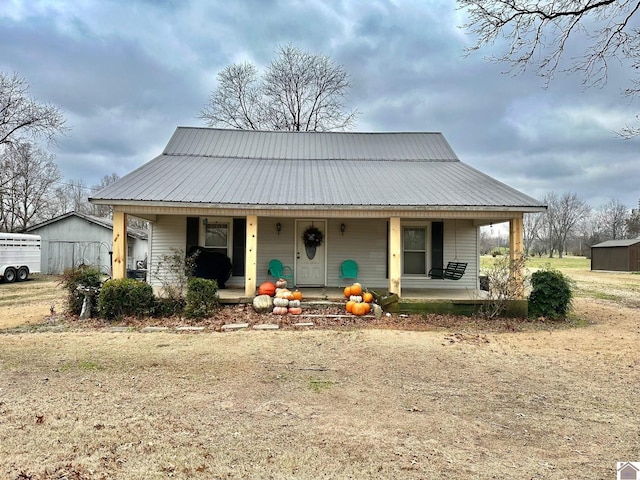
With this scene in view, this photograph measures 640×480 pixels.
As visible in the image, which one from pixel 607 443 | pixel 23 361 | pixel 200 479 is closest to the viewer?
pixel 200 479

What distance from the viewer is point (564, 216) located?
196 feet

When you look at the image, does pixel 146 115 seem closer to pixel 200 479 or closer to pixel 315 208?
pixel 315 208

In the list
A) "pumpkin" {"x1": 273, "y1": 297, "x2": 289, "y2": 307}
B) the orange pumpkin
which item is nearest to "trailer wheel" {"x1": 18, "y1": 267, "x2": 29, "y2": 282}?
"pumpkin" {"x1": 273, "y1": 297, "x2": 289, "y2": 307}

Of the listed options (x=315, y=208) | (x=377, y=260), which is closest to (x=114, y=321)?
(x=315, y=208)

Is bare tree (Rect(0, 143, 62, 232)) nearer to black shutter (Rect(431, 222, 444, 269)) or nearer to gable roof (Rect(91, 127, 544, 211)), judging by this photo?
gable roof (Rect(91, 127, 544, 211))

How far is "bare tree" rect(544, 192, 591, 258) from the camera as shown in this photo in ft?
195

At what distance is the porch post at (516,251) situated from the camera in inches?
327

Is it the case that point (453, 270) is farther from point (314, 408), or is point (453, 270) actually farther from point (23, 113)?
point (23, 113)

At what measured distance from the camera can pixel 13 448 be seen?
281 cm

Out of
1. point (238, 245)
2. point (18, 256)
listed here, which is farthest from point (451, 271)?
point (18, 256)

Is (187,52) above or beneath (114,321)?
above

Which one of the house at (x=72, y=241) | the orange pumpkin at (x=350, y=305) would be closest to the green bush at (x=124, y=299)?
the orange pumpkin at (x=350, y=305)

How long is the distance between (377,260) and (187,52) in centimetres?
1275

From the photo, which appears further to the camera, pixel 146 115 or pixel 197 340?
pixel 146 115
